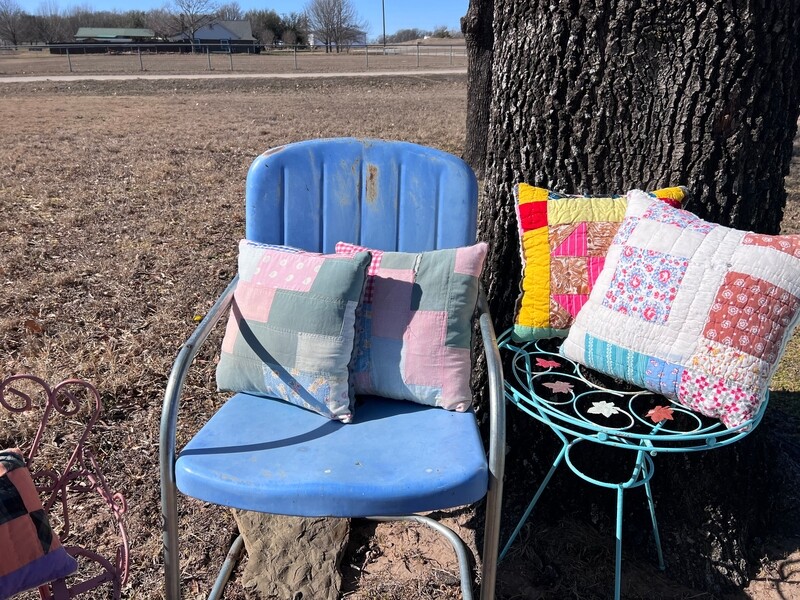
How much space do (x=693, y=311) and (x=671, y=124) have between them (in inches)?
22.6

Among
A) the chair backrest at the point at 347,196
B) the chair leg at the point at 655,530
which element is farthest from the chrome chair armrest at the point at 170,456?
the chair leg at the point at 655,530

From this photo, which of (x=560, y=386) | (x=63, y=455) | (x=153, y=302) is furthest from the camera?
(x=153, y=302)

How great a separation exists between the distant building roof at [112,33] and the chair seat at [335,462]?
179ft

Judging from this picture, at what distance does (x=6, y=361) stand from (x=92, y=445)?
2.48 feet

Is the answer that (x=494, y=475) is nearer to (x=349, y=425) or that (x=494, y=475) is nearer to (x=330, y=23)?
(x=349, y=425)

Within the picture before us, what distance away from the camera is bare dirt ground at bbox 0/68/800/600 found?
1851 millimetres

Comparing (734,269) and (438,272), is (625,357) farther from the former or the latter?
(438,272)

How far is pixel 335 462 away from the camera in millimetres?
1379

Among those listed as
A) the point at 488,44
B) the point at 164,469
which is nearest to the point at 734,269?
the point at 164,469

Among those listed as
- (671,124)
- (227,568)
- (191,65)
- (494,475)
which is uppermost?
(191,65)

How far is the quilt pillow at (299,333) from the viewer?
1.55 meters

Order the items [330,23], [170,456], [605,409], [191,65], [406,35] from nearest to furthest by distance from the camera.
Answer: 1. [170,456]
2. [605,409]
3. [191,65]
4. [330,23]
5. [406,35]

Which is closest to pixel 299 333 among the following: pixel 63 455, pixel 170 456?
pixel 170 456

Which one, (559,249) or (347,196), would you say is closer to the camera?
(559,249)
